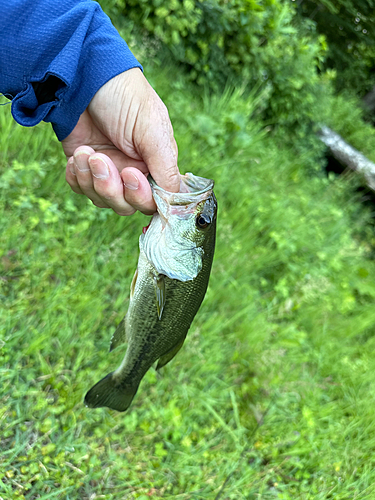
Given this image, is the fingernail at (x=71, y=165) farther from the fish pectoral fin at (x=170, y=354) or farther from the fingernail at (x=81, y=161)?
the fish pectoral fin at (x=170, y=354)

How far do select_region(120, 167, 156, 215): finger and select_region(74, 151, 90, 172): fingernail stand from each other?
0.16 meters

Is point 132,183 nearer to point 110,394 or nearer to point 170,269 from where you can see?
point 170,269

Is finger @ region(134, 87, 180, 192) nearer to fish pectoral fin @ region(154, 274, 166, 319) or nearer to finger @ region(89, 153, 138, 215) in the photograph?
finger @ region(89, 153, 138, 215)

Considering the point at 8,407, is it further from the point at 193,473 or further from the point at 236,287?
the point at 236,287

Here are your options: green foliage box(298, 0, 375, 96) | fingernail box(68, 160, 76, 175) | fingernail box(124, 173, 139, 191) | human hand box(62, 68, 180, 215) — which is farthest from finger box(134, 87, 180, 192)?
green foliage box(298, 0, 375, 96)

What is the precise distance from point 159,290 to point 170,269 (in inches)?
4.3

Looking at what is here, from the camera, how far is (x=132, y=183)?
1.50 metres

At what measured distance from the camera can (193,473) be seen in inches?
84.0

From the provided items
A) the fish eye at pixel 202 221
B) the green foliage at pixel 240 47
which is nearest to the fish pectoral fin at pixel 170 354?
the fish eye at pixel 202 221

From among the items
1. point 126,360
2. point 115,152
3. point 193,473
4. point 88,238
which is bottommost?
point 193,473

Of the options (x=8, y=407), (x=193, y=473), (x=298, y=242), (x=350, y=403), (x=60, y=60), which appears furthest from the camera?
(x=298, y=242)

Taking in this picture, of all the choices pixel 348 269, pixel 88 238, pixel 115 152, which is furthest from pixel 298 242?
pixel 115 152

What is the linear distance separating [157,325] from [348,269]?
168 inches

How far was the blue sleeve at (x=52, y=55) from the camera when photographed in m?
1.32
